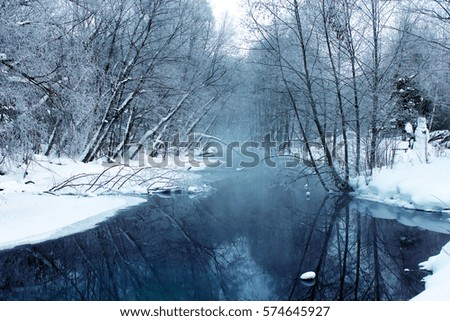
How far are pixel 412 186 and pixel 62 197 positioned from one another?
9.57m

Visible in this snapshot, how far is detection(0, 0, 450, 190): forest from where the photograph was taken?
790cm

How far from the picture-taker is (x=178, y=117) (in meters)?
Answer: 24.0

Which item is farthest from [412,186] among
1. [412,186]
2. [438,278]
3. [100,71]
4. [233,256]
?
[100,71]

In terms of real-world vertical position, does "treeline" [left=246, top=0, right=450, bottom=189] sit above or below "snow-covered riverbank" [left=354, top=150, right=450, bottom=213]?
above

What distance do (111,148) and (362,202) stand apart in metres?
14.8

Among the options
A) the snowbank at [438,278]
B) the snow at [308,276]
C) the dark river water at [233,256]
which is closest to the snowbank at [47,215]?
the dark river water at [233,256]

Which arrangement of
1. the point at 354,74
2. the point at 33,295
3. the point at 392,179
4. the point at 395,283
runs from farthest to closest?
the point at 354,74 → the point at 392,179 → the point at 395,283 → the point at 33,295

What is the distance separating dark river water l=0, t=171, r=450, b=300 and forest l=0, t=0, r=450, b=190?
2.69 m

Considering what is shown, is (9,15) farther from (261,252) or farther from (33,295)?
(261,252)

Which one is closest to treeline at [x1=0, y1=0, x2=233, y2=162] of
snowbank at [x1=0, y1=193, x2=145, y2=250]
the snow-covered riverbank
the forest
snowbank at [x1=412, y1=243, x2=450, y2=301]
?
the forest

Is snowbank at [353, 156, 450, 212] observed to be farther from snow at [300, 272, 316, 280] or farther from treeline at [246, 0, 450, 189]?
snow at [300, 272, 316, 280]

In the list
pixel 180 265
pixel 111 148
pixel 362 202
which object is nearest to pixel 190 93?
pixel 111 148

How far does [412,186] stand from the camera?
10508 millimetres
